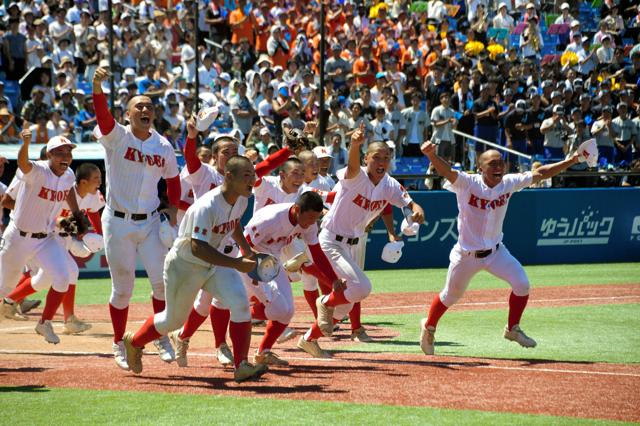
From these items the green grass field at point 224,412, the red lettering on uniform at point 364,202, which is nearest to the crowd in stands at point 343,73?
the red lettering on uniform at point 364,202

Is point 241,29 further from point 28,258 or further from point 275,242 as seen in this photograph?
point 275,242

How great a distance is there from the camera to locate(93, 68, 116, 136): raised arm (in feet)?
29.5

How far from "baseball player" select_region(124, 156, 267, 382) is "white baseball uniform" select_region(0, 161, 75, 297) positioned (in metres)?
3.24

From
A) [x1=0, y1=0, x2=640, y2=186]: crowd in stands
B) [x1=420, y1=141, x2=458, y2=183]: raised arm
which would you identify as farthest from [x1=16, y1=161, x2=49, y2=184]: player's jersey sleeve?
[x1=0, y1=0, x2=640, y2=186]: crowd in stands

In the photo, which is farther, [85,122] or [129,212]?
[85,122]

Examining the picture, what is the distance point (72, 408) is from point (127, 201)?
2.31 m

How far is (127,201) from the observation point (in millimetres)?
9305

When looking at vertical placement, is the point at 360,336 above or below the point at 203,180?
below

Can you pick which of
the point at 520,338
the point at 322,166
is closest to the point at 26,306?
the point at 322,166

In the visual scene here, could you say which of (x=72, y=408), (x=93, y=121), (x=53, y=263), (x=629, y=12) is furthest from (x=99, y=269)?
(x=629, y=12)

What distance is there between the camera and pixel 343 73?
24.5 metres

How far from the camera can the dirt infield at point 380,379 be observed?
788cm

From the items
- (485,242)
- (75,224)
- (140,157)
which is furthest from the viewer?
(75,224)

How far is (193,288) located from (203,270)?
170 millimetres
